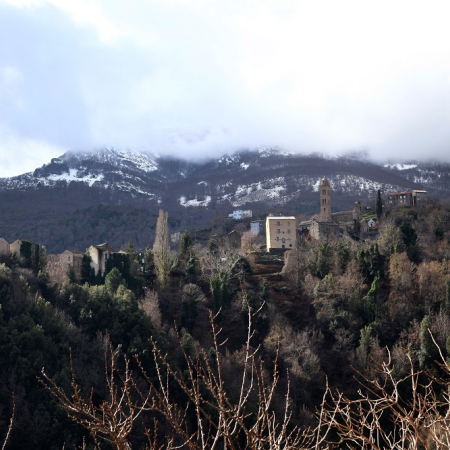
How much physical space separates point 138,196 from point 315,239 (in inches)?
3370

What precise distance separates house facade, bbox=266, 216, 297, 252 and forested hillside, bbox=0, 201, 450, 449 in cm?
246

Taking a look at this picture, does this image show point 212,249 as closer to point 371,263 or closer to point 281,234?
point 281,234

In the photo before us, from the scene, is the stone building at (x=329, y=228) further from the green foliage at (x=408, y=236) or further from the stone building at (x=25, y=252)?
the stone building at (x=25, y=252)

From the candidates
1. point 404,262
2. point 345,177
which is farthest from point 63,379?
point 345,177

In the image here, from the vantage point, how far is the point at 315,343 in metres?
40.1

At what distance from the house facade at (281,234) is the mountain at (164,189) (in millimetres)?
35389

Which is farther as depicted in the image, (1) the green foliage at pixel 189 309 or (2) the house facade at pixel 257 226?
(2) the house facade at pixel 257 226

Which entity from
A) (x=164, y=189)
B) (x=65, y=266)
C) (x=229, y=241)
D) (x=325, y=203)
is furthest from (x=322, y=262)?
(x=164, y=189)

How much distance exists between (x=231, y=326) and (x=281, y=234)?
1481cm

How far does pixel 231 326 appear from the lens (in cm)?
4312

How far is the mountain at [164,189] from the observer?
342 feet

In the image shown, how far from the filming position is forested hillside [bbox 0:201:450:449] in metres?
32.2

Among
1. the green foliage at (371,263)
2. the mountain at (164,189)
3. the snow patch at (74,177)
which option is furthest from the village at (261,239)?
the snow patch at (74,177)

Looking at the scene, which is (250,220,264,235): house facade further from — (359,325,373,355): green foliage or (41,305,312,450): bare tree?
(41,305,312,450): bare tree
